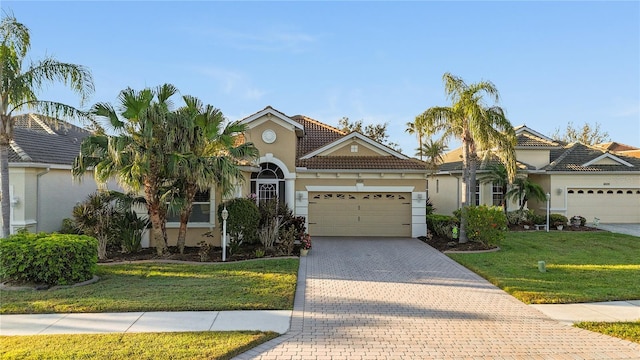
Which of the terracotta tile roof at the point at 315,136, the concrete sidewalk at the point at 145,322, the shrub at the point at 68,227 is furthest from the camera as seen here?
the terracotta tile roof at the point at 315,136

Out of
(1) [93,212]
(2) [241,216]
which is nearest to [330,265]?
(2) [241,216]

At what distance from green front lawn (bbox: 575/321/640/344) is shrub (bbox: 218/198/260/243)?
9.40 metres

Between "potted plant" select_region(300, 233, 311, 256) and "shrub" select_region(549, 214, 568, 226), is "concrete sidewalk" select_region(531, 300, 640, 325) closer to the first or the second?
"potted plant" select_region(300, 233, 311, 256)

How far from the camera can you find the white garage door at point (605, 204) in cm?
2258

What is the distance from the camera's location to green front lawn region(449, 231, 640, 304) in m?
8.70

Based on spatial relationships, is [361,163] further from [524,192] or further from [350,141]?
[524,192]

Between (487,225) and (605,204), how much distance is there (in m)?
13.1

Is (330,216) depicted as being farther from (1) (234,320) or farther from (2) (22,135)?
(2) (22,135)

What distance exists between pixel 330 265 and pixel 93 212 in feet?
25.9

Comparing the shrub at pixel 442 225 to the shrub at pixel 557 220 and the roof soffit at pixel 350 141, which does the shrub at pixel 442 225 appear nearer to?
the roof soffit at pixel 350 141

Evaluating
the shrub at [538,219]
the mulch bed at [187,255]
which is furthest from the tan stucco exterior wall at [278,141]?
the shrub at [538,219]

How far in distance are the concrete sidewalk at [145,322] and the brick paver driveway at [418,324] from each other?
1.66 feet

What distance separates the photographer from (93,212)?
42.6 feet

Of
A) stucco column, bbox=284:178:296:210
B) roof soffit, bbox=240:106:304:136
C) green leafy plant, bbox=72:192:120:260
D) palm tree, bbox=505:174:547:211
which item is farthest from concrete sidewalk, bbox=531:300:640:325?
palm tree, bbox=505:174:547:211
